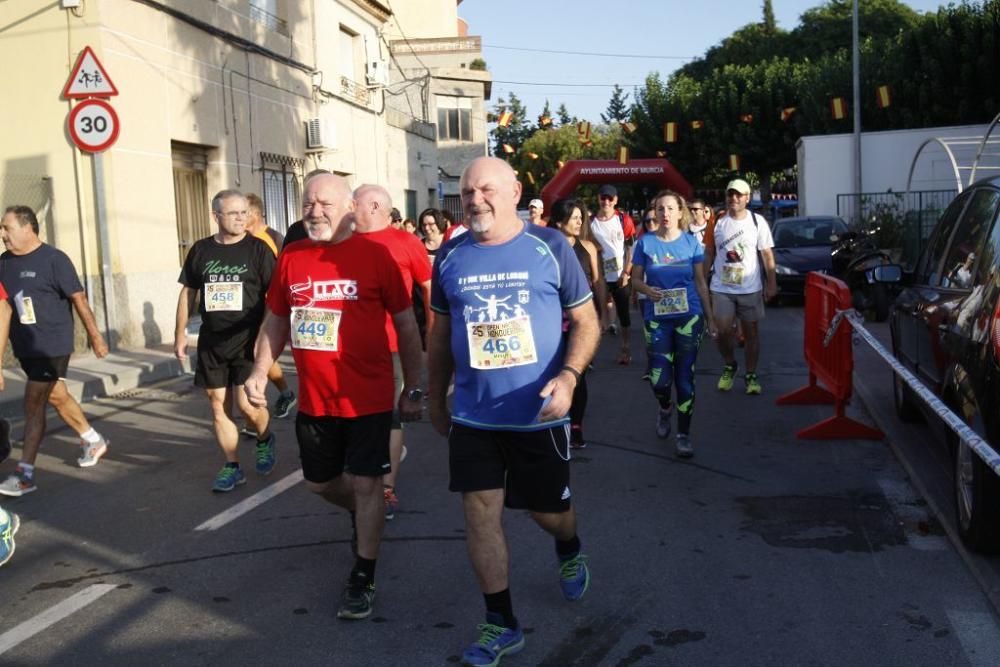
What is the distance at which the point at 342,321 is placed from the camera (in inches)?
189

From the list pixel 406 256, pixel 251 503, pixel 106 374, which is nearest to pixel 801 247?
pixel 106 374

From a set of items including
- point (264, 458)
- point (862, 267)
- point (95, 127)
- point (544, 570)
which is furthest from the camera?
point (862, 267)

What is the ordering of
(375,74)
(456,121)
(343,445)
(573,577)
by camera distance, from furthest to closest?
(456,121) → (375,74) → (343,445) → (573,577)

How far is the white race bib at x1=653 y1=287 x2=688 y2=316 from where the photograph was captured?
7770mm

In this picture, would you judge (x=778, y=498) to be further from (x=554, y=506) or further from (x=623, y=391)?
(x=623, y=391)

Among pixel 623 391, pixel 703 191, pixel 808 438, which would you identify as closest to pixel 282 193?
→ pixel 623 391

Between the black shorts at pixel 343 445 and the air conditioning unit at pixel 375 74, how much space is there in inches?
940

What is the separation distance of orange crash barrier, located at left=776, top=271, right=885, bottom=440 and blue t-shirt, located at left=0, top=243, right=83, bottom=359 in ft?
17.7

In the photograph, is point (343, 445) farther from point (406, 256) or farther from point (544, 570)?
point (406, 256)

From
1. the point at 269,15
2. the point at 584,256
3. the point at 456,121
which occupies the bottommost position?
the point at 584,256

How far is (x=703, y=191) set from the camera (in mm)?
51875

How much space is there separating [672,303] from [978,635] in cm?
385

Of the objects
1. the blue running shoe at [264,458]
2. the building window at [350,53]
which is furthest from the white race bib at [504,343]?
the building window at [350,53]

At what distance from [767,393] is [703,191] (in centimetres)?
4288
